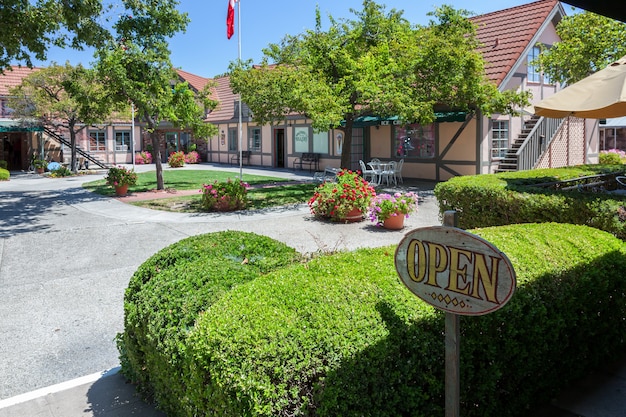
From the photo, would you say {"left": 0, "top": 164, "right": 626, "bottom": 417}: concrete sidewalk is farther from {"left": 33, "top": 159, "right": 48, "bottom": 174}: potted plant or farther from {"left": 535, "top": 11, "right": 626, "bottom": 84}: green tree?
{"left": 33, "top": 159, "right": 48, "bottom": 174}: potted plant

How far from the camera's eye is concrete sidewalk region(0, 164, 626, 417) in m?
3.40

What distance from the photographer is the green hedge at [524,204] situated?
5.73m

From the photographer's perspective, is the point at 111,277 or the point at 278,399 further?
the point at 111,277

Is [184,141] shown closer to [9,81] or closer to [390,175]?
[9,81]

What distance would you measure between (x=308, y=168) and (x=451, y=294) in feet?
79.0

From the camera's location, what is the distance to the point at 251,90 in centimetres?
1364

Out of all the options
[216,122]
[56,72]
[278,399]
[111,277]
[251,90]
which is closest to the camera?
[278,399]

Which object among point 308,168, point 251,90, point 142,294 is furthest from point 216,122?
point 142,294

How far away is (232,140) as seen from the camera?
31.0m

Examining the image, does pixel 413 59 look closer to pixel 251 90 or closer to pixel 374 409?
pixel 251 90

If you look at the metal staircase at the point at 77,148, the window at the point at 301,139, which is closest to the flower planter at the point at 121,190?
the window at the point at 301,139

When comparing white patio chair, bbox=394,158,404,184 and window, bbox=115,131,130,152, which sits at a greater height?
window, bbox=115,131,130,152

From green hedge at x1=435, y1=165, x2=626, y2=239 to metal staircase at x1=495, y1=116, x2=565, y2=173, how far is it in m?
7.86

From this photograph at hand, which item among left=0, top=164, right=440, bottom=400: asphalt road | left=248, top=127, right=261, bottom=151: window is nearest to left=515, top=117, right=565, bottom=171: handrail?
left=0, top=164, right=440, bottom=400: asphalt road
